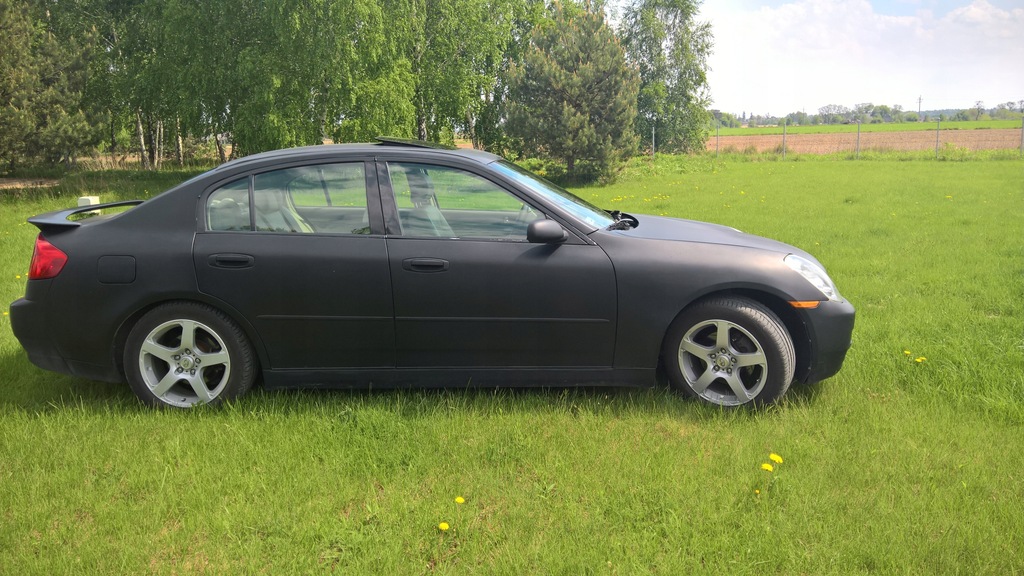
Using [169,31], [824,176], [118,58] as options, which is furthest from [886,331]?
[118,58]

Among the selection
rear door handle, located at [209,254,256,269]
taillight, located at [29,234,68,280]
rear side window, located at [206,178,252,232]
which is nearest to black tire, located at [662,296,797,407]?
rear door handle, located at [209,254,256,269]

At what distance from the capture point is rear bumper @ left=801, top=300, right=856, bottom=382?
398 centimetres

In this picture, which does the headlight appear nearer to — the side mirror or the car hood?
the car hood

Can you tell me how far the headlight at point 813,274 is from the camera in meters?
4.05

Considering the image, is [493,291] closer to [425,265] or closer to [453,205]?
[425,265]

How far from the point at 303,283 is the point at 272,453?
0.93 metres

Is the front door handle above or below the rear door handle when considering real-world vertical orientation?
below

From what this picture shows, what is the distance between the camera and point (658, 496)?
124 inches

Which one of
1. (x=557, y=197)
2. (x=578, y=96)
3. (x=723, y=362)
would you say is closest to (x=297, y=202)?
(x=557, y=197)

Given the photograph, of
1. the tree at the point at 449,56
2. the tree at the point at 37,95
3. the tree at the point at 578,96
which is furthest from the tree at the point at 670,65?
the tree at the point at 37,95

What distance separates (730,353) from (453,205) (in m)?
1.77

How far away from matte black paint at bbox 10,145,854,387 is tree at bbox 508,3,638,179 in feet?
56.0

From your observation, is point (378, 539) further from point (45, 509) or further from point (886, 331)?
point (886, 331)

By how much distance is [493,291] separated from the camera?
392 cm
